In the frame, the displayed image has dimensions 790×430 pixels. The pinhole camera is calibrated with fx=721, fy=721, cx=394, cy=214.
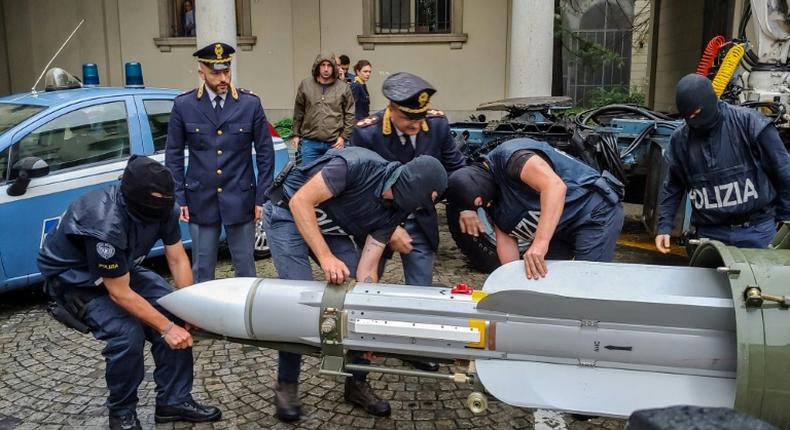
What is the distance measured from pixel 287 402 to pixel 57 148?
8.90 ft

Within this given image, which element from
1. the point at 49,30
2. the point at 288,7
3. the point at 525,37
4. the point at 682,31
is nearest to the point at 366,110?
the point at 525,37

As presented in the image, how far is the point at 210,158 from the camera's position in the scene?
4.31m

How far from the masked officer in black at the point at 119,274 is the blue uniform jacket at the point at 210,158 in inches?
35.8

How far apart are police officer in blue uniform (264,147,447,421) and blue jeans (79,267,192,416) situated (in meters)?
0.49

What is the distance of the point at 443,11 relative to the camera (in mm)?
12094

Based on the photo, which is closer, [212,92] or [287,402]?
[287,402]

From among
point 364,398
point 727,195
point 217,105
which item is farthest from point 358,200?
point 727,195

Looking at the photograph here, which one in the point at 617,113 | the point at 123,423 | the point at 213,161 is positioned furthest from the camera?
the point at 617,113

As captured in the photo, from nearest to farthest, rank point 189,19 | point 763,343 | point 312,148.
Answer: point 763,343 → point 312,148 → point 189,19

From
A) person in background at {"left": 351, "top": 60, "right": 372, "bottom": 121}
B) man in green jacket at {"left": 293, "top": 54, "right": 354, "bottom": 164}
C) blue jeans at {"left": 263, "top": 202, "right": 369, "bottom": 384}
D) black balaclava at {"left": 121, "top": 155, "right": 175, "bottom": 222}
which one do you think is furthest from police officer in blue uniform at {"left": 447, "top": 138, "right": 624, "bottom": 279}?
person in background at {"left": 351, "top": 60, "right": 372, "bottom": 121}

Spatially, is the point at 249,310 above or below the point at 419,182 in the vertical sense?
below

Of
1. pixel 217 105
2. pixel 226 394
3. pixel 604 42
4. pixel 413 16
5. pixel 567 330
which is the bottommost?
pixel 226 394

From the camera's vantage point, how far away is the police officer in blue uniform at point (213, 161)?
4.29 meters

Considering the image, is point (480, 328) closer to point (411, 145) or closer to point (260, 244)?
point (411, 145)
